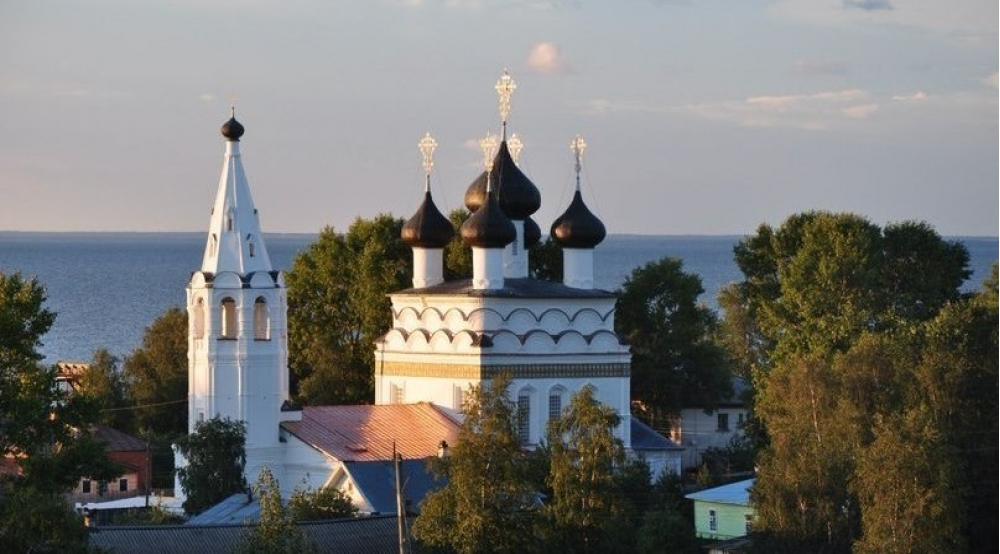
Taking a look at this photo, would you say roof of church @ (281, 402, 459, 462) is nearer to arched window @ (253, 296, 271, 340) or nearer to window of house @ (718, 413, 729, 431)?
arched window @ (253, 296, 271, 340)

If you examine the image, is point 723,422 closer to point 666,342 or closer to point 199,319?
point 666,342

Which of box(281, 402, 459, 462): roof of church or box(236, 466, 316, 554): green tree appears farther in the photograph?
box(281, 402, 459, 462): roof of church

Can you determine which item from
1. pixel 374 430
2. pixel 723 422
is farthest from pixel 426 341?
pixel 723 422

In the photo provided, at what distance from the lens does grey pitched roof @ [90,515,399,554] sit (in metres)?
24.5

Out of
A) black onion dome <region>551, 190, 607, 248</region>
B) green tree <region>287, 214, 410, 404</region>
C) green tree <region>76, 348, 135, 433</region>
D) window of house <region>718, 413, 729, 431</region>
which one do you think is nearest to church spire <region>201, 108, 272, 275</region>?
black onion dome <region>551, 190, 607, 248</region>

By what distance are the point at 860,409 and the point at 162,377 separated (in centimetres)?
1439

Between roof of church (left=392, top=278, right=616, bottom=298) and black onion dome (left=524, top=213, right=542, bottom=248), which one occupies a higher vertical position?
black onion dome (left=524, top=213, right=542, bottom=248)

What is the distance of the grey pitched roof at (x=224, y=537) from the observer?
24.5 meters

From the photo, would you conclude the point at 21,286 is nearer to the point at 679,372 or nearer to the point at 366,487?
the point at 366,487

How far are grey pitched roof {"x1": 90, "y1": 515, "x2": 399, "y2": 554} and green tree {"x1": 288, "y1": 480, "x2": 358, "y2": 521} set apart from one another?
1051mm

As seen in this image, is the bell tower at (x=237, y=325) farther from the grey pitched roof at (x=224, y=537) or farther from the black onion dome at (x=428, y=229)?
the grey pitched roof at (x=224, y=537)

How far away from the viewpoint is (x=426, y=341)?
32.9 metres

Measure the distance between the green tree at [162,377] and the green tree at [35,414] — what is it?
525 inches

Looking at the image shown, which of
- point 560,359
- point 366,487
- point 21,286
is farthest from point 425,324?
point 21,286
